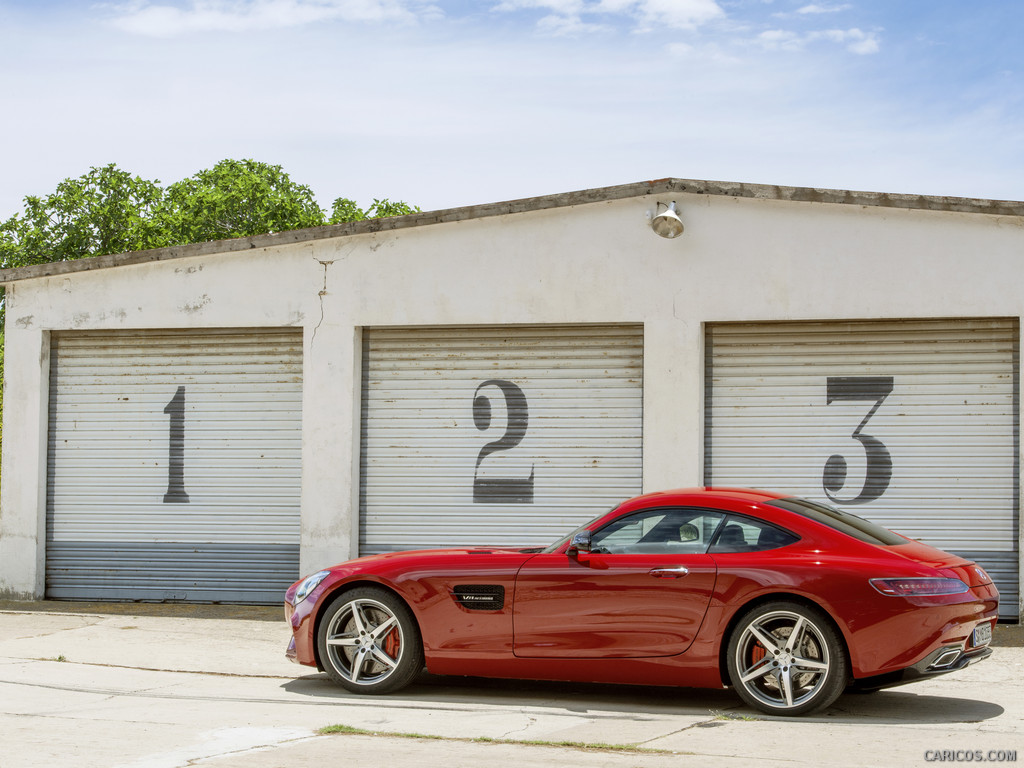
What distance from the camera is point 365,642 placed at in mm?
7691

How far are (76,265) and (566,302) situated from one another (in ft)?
17.8

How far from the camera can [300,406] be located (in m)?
12.8

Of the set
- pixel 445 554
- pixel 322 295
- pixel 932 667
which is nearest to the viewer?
pixel 932 667

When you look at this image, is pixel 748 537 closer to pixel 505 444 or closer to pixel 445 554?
pixel 445 554

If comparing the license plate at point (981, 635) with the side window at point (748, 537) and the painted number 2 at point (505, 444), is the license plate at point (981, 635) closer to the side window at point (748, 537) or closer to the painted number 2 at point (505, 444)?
the side window at point (748, 537)

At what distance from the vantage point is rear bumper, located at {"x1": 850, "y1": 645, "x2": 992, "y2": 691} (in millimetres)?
6590

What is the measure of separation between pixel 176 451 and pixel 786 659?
26.9 ft

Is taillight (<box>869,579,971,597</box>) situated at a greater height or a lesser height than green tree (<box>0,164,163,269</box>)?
lesser

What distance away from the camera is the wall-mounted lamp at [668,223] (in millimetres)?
11688

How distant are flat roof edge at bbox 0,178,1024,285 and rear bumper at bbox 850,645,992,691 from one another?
18.4 ft

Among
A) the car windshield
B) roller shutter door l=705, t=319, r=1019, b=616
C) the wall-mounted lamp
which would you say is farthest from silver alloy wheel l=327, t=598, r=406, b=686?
the wall-mounted lamp

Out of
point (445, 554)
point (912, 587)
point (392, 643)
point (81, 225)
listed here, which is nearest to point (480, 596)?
point (445, 554)

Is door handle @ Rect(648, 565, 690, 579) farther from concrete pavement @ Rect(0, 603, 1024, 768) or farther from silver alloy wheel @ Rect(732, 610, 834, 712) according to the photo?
Answer: concrete pavement @ Rect(0, 603, 1024, 768)

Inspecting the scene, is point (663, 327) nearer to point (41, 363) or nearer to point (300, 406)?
point (300, 406)
